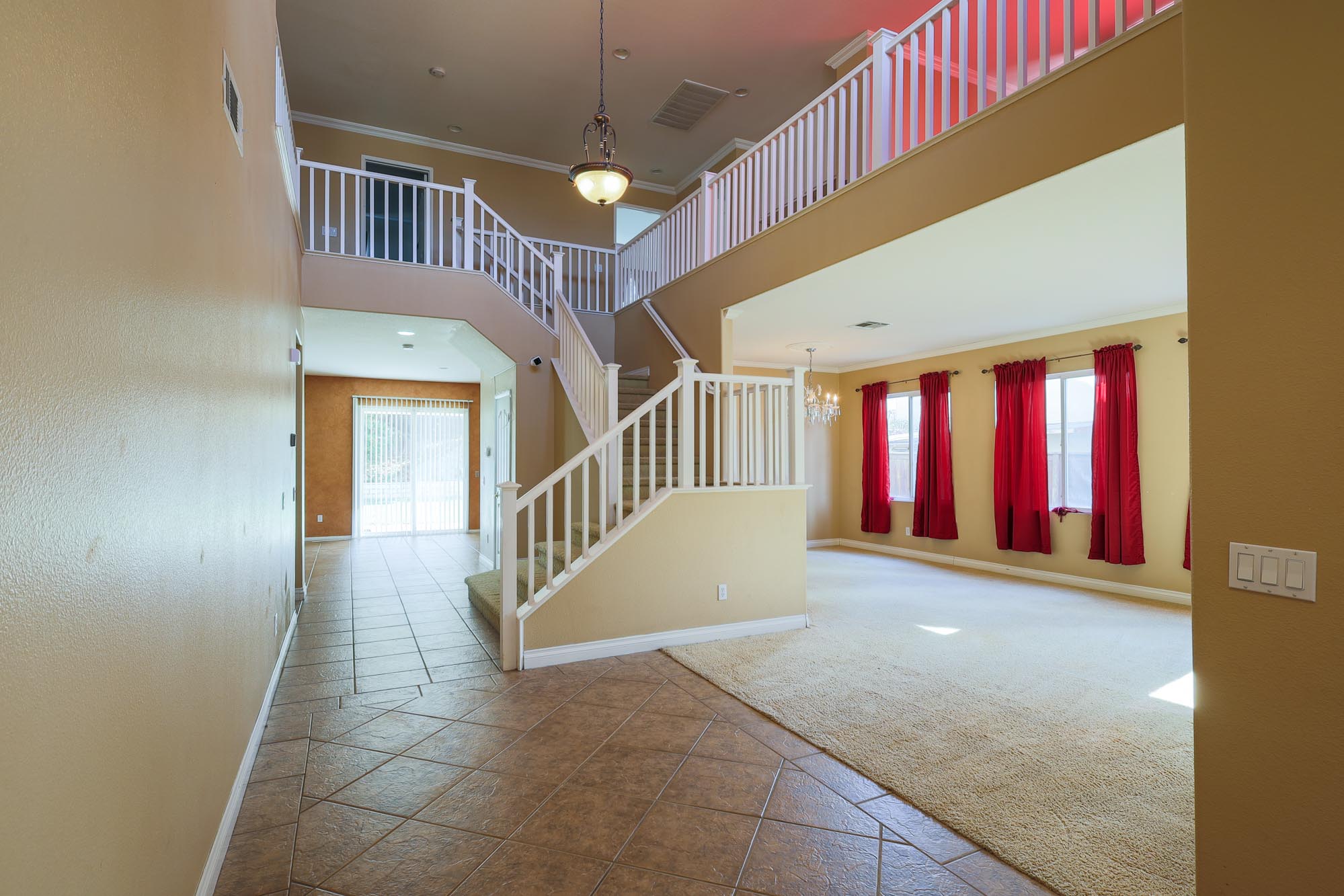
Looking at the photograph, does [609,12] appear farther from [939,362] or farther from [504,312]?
[939,362]

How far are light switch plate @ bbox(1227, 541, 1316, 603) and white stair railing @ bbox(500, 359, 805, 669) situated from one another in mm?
2920

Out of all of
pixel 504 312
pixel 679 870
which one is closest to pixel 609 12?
pixel 504 312

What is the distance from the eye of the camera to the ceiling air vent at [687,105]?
22.9 feet

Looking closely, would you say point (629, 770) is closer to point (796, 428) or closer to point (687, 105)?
point (796, 428)

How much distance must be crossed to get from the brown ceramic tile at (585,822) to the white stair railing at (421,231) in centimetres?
467

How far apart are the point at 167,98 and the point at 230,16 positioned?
1.09m

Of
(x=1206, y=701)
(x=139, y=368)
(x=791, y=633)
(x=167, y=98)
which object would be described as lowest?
(x=791, y=633)

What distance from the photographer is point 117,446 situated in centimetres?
121

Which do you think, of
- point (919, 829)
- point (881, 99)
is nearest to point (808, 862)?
point (919, 829)

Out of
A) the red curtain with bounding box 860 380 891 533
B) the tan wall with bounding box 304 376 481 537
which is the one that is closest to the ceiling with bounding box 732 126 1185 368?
the red curtain with bounding box 860 380 891 533

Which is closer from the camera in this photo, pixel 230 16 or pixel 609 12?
pixel 230 16

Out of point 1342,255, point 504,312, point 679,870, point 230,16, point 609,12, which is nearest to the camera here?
point 1342,255

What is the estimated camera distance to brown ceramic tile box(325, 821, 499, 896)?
193 centimetres

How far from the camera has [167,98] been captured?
152cm
